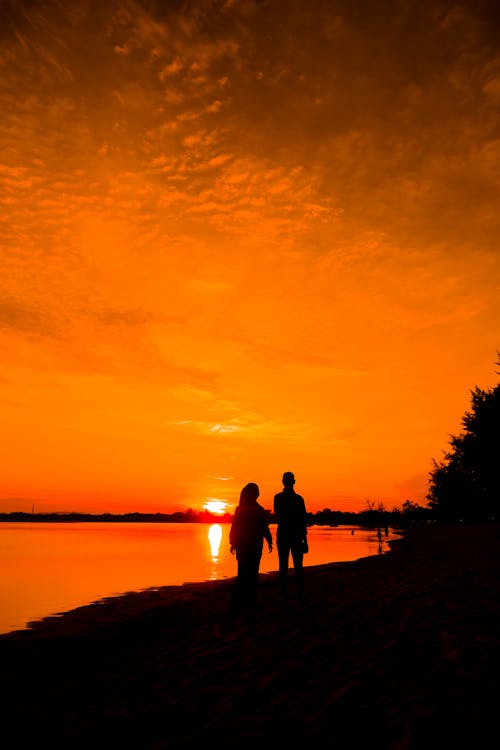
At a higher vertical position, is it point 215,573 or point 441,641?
point 441,641

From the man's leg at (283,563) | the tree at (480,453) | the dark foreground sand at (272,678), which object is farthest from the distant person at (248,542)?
the tree at (480,453)

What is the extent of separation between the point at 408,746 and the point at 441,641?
11.2 ft

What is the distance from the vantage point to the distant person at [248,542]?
11.5 meters

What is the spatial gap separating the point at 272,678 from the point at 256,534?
5.35m

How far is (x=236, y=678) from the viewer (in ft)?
21.1

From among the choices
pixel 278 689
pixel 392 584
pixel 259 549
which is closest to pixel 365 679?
pixel 278 689

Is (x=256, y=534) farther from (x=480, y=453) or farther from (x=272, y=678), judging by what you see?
(x=480, y=453)

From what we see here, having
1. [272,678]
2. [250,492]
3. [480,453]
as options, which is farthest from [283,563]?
[480,453]

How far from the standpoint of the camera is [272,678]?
6234 mm

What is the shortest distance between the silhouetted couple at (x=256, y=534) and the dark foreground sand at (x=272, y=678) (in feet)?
1.85

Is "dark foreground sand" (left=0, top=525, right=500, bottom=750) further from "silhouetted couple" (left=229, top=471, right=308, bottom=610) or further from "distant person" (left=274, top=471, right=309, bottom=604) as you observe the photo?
"distant person" (left=274, top=471, right=309, bottom=604)

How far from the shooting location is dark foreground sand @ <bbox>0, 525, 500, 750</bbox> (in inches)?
185

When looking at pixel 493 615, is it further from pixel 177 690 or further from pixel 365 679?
pixel 177 690

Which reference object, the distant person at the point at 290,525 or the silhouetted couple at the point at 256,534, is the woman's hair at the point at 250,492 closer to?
the silhouetted couple at the point at 256,534
